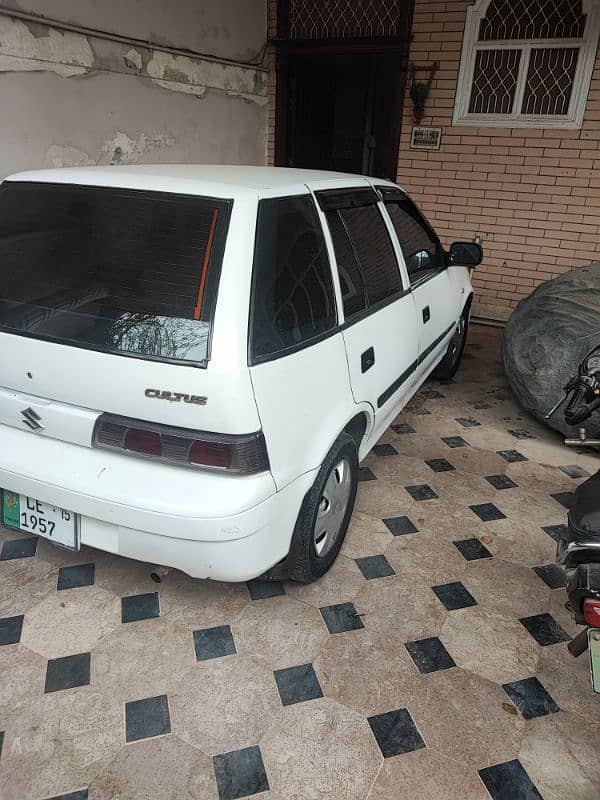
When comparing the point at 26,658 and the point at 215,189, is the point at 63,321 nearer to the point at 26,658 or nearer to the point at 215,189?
the point at 215,189

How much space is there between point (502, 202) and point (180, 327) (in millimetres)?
5504

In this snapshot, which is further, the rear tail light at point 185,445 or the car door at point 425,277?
the car door at point 425,277

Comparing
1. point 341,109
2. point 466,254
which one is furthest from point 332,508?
point 341,109

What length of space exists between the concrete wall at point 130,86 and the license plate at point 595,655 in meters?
4.66

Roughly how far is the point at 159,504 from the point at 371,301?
139cm

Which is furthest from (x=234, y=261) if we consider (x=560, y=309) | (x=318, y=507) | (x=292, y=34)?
(x=292, y=34)

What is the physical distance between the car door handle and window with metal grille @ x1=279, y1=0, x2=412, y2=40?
5251 mm

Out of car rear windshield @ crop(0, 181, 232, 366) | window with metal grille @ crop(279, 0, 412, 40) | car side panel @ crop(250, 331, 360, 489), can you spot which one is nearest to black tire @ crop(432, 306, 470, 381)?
car side panel @ crop(250, 331, 360, 489)

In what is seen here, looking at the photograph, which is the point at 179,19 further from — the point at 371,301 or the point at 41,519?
the point at 41,519

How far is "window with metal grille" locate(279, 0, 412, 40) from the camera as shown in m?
6.26

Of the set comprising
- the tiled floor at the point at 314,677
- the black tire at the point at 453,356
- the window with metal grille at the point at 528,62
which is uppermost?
the window with metal grille at the point at 528,62

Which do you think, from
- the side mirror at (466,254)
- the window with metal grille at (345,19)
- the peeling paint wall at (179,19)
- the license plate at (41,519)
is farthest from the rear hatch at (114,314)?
the window with metal grille at (345,19)

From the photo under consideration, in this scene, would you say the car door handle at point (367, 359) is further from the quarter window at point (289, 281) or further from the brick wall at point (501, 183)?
the brick wall at point (501, 183)

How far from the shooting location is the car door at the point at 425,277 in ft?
10.7
